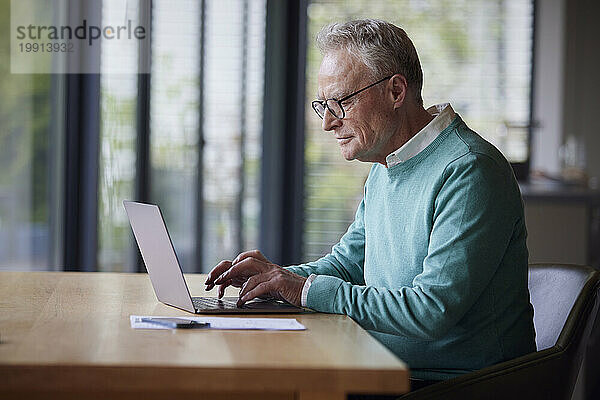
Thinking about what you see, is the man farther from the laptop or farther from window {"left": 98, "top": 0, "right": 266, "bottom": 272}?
window {"left": 98, "top": 0, "right": 266, "bottom": 272}

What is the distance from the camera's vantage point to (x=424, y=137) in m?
1.87

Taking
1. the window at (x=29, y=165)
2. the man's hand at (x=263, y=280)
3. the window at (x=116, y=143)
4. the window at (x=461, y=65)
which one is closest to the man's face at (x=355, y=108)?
the man's hand at (x=263, y=280)

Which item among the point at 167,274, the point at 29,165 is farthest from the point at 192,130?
the point at 167,274

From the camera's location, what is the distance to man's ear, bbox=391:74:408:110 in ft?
6.19

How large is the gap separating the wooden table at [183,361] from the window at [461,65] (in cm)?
408

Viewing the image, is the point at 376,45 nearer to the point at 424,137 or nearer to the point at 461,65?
the point at 424,137

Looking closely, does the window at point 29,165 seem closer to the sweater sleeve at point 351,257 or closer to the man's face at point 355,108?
the sweater sleeve at point 351,257

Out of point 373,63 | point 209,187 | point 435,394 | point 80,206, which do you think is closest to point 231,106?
point 209,187

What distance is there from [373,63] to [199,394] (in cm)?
90

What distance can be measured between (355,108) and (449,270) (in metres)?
0.47

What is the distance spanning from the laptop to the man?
0.13 feet

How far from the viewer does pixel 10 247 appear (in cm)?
320

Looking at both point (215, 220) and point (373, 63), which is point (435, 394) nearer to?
point (373, 63)

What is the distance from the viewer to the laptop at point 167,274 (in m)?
1.62
